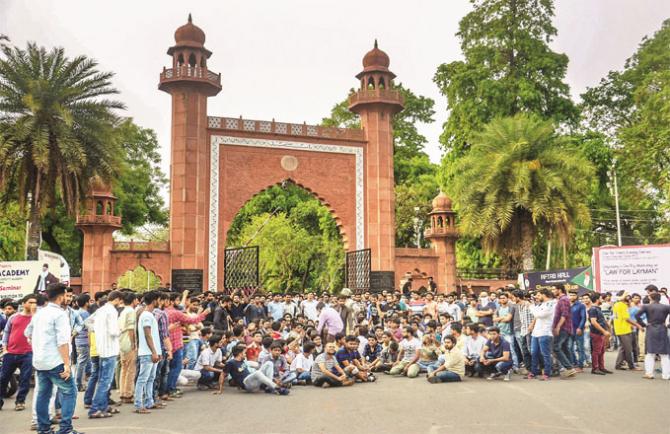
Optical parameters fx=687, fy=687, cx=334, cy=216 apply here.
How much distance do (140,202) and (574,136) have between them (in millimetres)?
22222

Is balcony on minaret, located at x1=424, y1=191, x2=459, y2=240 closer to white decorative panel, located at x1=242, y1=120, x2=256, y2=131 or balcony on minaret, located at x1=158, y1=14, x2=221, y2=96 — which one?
white decorative panel, located at x1=242, y1=120, x2=256, y2=131

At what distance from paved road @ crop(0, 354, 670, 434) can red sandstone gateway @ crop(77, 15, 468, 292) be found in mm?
13632

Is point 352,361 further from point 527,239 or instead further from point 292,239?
point 292,239

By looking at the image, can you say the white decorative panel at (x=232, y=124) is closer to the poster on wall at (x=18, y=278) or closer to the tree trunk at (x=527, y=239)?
the poster on wall at (x=18, y=278)

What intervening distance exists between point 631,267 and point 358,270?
1021cm

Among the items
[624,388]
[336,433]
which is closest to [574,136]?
[624,388]

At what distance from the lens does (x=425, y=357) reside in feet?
42.8

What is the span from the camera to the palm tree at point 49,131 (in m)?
19.0

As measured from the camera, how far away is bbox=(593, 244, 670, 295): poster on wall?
712 inches

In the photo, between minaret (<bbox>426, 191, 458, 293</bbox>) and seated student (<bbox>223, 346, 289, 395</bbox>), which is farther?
minaret (<bbox>426, 191, 458, 293</bbox>)

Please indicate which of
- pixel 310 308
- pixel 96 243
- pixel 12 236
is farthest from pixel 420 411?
pixel 12 236

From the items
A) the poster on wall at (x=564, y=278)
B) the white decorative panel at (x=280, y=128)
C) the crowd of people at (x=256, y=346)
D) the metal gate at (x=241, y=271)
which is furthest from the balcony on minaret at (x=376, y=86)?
the crowd of people at (x=256, y=346)

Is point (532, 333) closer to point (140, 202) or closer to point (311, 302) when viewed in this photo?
point (311, 302)

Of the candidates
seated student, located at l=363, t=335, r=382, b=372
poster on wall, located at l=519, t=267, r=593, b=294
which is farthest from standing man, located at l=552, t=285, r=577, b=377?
poster on wall, located at l=519, t=267, r=593, b=294
